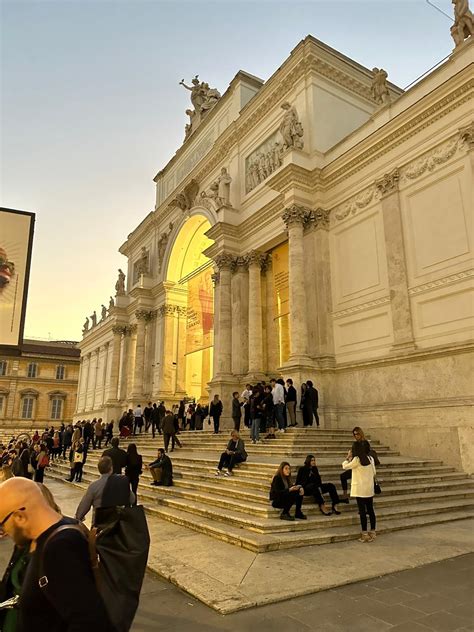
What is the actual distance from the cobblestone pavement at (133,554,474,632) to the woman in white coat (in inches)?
64.6

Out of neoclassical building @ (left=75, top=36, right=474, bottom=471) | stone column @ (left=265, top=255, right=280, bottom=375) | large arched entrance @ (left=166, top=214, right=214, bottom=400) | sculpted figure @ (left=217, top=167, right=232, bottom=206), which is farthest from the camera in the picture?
large arched entrance @ (left=166, top=214, right=214, bottom=400)

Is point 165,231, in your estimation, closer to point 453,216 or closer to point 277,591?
point 453,216

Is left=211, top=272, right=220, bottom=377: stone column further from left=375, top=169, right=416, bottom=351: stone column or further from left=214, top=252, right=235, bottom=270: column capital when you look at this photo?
left=375, top=169, right=416, bottom=351: stone column

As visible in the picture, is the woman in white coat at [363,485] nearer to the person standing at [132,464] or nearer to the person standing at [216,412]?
the person standing at [132,464]

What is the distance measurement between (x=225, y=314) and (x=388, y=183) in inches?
341

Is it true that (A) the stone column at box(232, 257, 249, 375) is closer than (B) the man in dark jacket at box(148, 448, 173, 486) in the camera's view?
No

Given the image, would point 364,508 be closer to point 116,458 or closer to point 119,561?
point 116,458

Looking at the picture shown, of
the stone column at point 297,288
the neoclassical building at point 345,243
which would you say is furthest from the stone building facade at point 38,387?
the stone column at point 297,288

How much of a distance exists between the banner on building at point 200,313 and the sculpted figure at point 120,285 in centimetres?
877

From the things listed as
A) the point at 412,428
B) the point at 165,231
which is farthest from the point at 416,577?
the point at 165,231

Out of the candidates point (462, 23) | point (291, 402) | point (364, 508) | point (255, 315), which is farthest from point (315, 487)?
point (462, 23)

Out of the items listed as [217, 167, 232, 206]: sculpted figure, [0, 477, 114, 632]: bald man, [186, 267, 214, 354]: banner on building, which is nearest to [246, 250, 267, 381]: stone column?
[217, 167, 232, 206]: sculpted figure

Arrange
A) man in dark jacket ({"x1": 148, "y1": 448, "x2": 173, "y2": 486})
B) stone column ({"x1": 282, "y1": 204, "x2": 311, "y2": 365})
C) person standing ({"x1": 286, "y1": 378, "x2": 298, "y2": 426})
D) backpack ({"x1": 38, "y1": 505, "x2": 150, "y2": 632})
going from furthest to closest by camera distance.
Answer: stone column ({"x1": 282, "y1": 204, "x2": 311, "y2": 365}), person standing ({"x1": 286, "y1": 378, "x2": 298, "y2": 426}), man in dark jacket ({"x1": 148, "y1": 448, "x2": 173, "y2": 486}), backpack ({"x1": 38, "y1": 505, "x2": 150, "y2": 632})

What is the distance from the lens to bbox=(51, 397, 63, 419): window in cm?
5119
